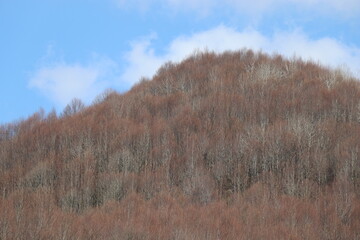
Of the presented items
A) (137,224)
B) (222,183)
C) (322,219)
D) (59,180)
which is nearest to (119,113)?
(59,180)

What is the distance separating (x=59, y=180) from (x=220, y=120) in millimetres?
5942

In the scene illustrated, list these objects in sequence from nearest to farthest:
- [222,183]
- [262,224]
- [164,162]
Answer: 1. [262,224]
2. [222,183]
3. [164,162]

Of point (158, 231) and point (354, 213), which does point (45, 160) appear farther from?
point (354, 213)

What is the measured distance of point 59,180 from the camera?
13016 millimetres

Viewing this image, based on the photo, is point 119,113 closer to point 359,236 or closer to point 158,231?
point 158,231

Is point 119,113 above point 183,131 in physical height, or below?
above

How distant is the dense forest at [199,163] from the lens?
30.1 ft

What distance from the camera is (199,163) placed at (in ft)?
43.0

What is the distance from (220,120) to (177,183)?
361 cm

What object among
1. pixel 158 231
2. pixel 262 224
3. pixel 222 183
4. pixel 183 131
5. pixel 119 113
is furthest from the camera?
pixel 119 113

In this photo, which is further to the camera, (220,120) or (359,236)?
(220,120)

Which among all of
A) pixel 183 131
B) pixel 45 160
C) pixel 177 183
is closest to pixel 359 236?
pixel 177 183

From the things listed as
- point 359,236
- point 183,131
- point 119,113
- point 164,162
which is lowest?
point 359,236

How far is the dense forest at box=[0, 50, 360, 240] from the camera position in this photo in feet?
30.1
